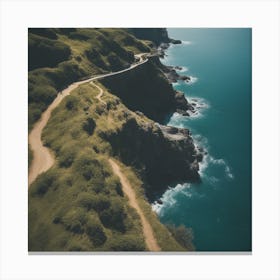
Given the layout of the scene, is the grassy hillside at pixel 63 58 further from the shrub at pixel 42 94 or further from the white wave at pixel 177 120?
the white wave at pixel 177 120

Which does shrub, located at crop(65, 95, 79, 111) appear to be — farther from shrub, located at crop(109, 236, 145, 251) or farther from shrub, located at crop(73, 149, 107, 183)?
shrub, located at crop(109, 236, 145, 251)

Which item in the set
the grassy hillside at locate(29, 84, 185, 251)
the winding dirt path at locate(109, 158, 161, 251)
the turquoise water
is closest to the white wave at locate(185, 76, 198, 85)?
the turquoise water

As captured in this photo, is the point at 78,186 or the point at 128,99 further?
the point at 128,99

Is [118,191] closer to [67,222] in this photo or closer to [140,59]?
[67,222]

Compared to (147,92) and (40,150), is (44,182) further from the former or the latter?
(147,92)
